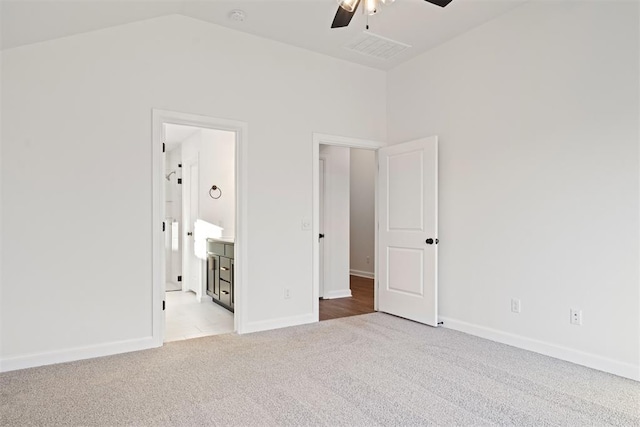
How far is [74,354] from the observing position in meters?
3.08

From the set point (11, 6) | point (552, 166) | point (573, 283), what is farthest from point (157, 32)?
point (573, 283)

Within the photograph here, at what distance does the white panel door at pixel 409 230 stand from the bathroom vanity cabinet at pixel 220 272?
181cm

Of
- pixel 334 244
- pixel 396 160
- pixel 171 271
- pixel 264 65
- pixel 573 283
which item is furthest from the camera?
pixel 171 271

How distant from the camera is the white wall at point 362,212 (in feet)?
25.5

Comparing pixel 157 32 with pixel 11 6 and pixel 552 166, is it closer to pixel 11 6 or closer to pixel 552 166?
pixel 11 6

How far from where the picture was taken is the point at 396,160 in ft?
15.0

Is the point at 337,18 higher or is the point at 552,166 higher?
the point at 337,18

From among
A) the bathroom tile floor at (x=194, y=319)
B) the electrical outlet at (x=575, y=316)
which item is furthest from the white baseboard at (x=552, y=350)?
the bathroom tile floor at (x=194, y=319)

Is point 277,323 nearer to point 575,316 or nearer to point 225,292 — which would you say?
point 225,292

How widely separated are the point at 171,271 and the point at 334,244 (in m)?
3.17

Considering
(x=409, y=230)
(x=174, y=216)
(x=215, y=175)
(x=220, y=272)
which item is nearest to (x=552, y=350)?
(x=409, y=230)

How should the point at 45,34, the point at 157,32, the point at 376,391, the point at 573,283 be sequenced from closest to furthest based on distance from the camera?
the point at 376,391 < the point at 45,34 < the point at 573,283 < the point at 157,32

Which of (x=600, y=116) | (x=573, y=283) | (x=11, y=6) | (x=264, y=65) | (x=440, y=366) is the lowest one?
(x=440, y=366)

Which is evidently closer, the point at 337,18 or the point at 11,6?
the point at 11,6
